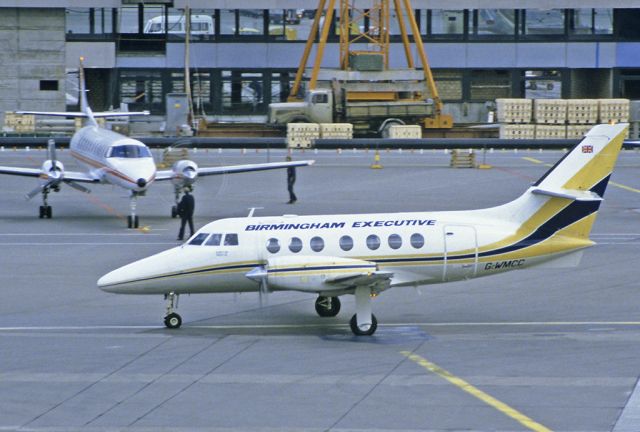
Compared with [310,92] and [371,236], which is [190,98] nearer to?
[310,92]

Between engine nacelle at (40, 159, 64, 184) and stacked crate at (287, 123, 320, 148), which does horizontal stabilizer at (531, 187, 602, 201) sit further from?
stacked crate at (287, 123, 320, 148)

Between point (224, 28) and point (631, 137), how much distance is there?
28.3 metres

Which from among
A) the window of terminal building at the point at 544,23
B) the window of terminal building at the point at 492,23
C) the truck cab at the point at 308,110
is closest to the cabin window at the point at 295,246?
the truck cab at the point at 308,110

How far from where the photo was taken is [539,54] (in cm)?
8331

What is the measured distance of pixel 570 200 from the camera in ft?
86.6

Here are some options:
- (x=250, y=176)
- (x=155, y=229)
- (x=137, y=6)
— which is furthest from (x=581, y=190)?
(x=137, y=6)

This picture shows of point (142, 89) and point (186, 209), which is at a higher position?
point (142, 89)

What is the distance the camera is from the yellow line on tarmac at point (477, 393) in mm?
18828

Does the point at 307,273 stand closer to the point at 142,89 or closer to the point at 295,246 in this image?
the point at 295,246

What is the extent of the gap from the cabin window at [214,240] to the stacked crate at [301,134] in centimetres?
4202

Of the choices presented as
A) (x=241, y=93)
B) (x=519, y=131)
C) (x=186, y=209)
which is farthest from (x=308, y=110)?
(x=186, y=209)

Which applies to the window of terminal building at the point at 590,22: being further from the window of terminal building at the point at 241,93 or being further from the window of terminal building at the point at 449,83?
the window of terminal building at the point at 241,93

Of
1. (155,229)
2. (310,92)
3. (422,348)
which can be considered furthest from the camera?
(310,92)

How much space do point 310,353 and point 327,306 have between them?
3654 millimetres
